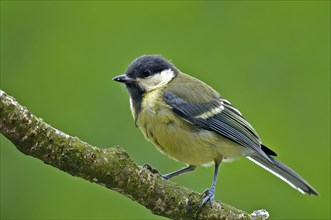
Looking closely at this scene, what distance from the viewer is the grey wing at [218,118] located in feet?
11.1

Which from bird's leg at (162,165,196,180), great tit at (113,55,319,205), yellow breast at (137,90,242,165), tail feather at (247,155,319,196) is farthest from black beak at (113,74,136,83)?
tail feather at (247,155,319,196)

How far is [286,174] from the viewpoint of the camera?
3.66 meters

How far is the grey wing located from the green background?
42 centimetres

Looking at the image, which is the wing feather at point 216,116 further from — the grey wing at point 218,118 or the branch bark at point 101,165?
Result: the branch bark at point 101,165

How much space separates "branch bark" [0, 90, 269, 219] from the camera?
2.26 m

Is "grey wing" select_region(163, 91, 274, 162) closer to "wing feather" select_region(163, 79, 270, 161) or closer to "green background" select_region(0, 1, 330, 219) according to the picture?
"wing feather" select_region(163, 79, 270, 161)

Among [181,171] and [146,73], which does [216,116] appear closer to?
[181,171]

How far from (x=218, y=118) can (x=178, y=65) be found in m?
0.89

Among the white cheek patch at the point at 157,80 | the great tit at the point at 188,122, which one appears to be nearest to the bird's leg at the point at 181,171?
the great tit at the point at 188,122

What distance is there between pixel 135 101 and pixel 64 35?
3.58ft

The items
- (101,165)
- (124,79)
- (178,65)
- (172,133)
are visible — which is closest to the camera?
(101,165)

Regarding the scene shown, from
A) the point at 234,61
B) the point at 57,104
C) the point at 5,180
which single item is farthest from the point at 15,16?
the point at 234,61

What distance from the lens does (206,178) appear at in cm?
388

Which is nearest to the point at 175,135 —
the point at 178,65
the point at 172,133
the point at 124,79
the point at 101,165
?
the point at 172,133
